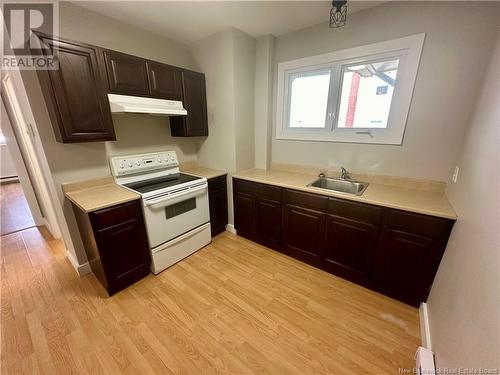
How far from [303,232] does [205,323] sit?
1225 mm

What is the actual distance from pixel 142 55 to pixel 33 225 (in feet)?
10.1

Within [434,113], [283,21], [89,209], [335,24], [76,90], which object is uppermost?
[283,21]

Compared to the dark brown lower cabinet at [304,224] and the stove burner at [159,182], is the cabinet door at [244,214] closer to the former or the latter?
the dark brown lower cabinet at [304,224]

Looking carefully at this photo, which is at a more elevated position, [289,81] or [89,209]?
[289,81]

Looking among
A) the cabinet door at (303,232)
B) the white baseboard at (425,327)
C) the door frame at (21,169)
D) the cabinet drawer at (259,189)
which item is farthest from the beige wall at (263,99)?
the door frame at (21,169)

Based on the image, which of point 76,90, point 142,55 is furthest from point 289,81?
point 76,90

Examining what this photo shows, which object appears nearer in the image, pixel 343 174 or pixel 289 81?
pixel 343 174

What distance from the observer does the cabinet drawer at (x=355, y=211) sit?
165 cm

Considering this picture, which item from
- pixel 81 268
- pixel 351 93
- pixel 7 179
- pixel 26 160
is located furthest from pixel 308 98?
pixel 7 179

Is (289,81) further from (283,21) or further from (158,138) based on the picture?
(158,138)

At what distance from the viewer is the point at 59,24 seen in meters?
1.64

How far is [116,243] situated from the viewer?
5.62 feet

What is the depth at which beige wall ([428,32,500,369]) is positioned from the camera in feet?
2.57

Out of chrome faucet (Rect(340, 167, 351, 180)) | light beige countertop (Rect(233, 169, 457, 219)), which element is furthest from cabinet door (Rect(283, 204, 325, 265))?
chrome faucet (Rect(340, 167, 351, 180))
